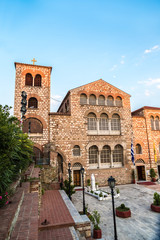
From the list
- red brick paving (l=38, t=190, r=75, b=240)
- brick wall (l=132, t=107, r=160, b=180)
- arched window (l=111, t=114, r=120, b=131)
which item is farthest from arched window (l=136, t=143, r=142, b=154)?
red brick paving (l=38, t=190, r=75, b=240)

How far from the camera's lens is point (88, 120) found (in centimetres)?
2041

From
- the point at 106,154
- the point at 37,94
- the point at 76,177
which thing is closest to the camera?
the point at 76,177

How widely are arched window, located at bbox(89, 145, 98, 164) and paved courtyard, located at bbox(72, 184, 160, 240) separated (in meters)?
5.18

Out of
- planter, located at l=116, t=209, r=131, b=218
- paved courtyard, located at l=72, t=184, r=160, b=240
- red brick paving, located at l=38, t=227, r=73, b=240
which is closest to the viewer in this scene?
red brick paving, located at l=38, t=227, r=73, b=240

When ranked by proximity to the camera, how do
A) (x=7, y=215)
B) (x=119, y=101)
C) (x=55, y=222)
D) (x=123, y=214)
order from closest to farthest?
1. (x=7, y=215)
2. (x=55, y=222)
3. (x=123, y=214)
4. (x=119, y=101)

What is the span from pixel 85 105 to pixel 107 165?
8446 millimetres

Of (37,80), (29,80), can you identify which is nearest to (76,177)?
(37,80)

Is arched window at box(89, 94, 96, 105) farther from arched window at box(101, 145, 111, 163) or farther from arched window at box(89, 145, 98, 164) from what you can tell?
arched window at box(101, 145, 111, 163)

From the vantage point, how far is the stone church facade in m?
18.4

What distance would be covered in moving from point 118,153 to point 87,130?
551 centimetres

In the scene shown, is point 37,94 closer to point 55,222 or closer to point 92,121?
point 92,121

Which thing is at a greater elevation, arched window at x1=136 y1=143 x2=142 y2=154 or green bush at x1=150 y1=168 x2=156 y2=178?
arched window at x1=136 y1=143 x2=142 y2=154

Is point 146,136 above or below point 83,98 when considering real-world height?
below

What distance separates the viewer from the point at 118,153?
2098cm
